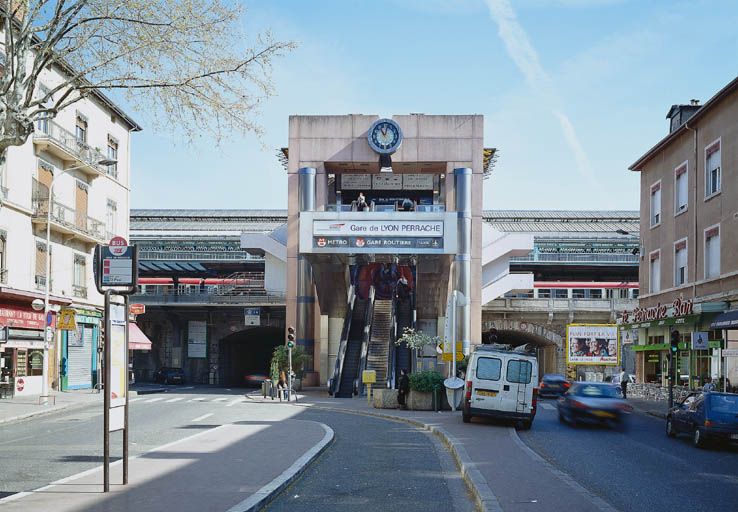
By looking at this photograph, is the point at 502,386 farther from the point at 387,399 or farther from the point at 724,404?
the point at 387,399

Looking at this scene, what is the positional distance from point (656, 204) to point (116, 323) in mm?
34386

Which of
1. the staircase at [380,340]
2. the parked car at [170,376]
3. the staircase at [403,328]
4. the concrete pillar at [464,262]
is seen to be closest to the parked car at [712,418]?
the staircase at [380,340]

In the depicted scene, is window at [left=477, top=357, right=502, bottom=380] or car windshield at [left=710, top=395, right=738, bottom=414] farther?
window at [left=477, top=357, right=502, bottom=380]

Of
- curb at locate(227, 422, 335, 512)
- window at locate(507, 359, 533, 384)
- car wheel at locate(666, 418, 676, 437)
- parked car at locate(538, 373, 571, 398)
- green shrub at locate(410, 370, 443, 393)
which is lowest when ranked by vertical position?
parked car at locate(538, 373, 571, 398)

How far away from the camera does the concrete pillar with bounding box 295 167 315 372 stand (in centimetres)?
4678

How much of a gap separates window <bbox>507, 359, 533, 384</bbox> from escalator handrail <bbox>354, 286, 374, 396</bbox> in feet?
58.3

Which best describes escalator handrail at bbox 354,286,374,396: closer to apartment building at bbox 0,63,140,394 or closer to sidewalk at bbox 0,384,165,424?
sidewalk at bbox 0,384,165,424

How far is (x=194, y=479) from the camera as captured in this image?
11375 mm

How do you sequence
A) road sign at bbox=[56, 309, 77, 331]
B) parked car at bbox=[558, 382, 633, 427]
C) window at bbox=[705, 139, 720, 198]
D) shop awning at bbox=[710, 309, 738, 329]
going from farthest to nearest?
1. road sign at bbox=[56, 309, 77, 331]
2. window at bbox=[705, 139, 720, 198]
3. shop awning at bbox=[710, 309, 738, 329]
4. parked car at bbox=[558, 382, 633, 427]

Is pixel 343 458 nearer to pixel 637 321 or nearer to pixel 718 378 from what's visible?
pixel 718 378

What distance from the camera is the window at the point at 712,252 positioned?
3262cm

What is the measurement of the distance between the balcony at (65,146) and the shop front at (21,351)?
615cm

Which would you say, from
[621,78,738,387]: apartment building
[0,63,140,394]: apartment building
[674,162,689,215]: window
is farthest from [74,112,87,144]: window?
[674,162,689,215]: window

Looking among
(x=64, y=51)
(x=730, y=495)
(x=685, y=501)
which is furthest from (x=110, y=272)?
(x=730, y=495)
